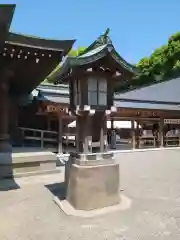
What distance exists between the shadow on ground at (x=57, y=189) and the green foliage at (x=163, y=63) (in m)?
24.7

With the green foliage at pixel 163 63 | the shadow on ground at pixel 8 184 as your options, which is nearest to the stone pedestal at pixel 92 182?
the shadow on ground at pixel 8 184

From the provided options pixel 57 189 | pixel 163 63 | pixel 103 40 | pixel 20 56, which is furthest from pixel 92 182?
pixel 163 63

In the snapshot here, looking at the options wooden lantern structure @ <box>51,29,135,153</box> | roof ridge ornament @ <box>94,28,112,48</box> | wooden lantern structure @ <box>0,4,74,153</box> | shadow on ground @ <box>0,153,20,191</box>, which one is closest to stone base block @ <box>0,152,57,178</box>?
shadow on ground @ <box>0,153,20,191</box>

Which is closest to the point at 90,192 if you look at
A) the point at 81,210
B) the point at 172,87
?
the point at 81,210

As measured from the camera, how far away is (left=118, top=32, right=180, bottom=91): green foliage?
3159 centimetres

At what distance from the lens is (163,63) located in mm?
33438

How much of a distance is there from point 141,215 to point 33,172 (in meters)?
5.18

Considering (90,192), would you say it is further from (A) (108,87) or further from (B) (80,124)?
(A) (108,87)

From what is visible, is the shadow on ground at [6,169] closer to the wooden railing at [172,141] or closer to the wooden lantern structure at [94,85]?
the wooden lantern structure at [94,85]

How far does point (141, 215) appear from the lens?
5.61 metres

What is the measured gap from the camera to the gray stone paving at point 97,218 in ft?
15.5

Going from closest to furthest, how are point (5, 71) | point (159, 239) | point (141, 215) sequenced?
point (159, 239) → point (141, 215) → point (5, 71)

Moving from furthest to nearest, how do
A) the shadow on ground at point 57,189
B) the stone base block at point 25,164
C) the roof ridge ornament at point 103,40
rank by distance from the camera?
the stone base block at point 25,164
the shadow on ground at point 57,189
the roof ridge ornament at point 103,40

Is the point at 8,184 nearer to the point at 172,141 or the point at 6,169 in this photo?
the point at 6,169
